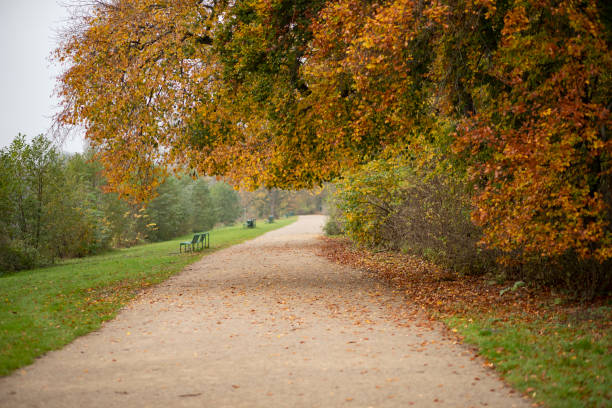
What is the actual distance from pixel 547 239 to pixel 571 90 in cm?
200

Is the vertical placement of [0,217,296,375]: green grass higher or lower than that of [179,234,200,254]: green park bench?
lower

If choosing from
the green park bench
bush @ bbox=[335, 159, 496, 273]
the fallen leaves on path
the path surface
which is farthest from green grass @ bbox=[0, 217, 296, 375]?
bush @ bbox=[335, 159, 496, 273]

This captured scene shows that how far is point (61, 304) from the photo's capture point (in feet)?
31.0

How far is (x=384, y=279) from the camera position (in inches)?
477

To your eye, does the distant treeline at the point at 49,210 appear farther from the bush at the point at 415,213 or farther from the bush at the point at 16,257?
the bush at the point at 415,213

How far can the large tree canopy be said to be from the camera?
7031 mm

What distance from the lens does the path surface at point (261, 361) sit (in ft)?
14.8

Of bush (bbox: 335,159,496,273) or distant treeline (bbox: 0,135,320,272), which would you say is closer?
bush (bbox: 335,159,496,273)

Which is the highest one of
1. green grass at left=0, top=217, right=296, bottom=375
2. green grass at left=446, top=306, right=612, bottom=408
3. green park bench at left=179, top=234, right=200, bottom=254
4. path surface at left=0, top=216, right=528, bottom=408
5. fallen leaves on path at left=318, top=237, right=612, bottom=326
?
green park bench at left=179, top=234, right=200, bottom=254

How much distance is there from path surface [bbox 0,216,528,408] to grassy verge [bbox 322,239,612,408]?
340 mm

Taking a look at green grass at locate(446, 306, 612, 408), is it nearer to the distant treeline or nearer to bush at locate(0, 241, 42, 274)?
the distant treeline

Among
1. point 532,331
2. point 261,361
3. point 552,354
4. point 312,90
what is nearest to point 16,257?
point 312,90

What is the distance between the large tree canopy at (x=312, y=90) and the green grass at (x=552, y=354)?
1.13m

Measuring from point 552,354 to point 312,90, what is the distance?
7519mm
